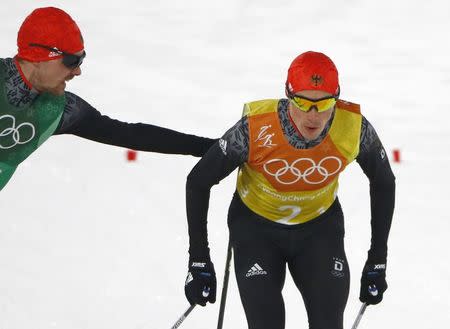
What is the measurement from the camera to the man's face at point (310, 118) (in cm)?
411

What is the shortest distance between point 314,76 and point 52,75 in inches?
45.0

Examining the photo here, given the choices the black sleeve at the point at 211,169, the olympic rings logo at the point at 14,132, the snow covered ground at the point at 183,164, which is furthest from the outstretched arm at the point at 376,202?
the snow covered ground at the point at 183,164

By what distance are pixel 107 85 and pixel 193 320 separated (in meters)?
6.08

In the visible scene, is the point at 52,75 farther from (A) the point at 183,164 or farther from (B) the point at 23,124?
(A) the point at 183,164

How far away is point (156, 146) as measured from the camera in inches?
182

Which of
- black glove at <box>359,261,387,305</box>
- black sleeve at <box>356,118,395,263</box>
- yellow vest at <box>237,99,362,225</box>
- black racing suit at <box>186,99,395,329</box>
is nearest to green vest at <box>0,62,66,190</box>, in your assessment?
black racing suit at <box>186,99,395,329</box>

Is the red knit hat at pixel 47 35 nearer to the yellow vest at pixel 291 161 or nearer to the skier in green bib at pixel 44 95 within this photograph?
the skier in green bib at pixel 44 95

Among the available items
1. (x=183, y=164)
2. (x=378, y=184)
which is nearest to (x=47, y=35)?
(x=378, y=184)

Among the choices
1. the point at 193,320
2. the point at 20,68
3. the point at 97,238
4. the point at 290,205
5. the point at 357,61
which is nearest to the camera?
the point at 20,68

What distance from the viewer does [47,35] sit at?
4074 millimetres

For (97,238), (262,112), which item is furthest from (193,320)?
(262,112)

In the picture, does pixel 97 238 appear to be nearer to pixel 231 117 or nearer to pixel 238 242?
pixel 238 242

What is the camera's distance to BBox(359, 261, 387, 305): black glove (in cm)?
465

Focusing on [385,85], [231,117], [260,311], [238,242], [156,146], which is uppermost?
[385,85]
